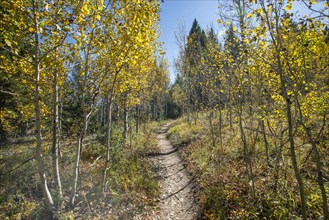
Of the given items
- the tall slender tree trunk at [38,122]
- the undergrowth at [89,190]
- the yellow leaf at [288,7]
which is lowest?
the undergrowth at [89,190]

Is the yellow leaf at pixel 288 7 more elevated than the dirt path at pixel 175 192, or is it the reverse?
the yellow leaf at pixel 288 7

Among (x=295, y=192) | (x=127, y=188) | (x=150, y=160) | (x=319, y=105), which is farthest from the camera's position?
(x=150, y=160)

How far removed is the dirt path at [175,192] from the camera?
5746mm

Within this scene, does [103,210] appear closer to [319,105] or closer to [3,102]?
[319,105]

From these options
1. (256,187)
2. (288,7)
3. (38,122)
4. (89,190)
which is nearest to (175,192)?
(256,187)

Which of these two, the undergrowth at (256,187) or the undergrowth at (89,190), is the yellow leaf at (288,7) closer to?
the undergrowth at (256,187)

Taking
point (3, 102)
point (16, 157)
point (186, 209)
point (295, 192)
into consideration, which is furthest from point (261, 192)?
point (3, 102)

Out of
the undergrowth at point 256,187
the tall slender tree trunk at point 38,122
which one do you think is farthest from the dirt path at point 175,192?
the tall slender tree trunk at point 38,122

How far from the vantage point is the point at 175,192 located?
6965 mm

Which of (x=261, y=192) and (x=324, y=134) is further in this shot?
(x=324, y=134)

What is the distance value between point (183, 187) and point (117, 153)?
11.0ft

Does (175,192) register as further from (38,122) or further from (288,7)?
(288,7)

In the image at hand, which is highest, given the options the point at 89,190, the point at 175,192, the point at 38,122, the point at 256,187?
the point at 38,122

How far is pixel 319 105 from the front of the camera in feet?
14.7
